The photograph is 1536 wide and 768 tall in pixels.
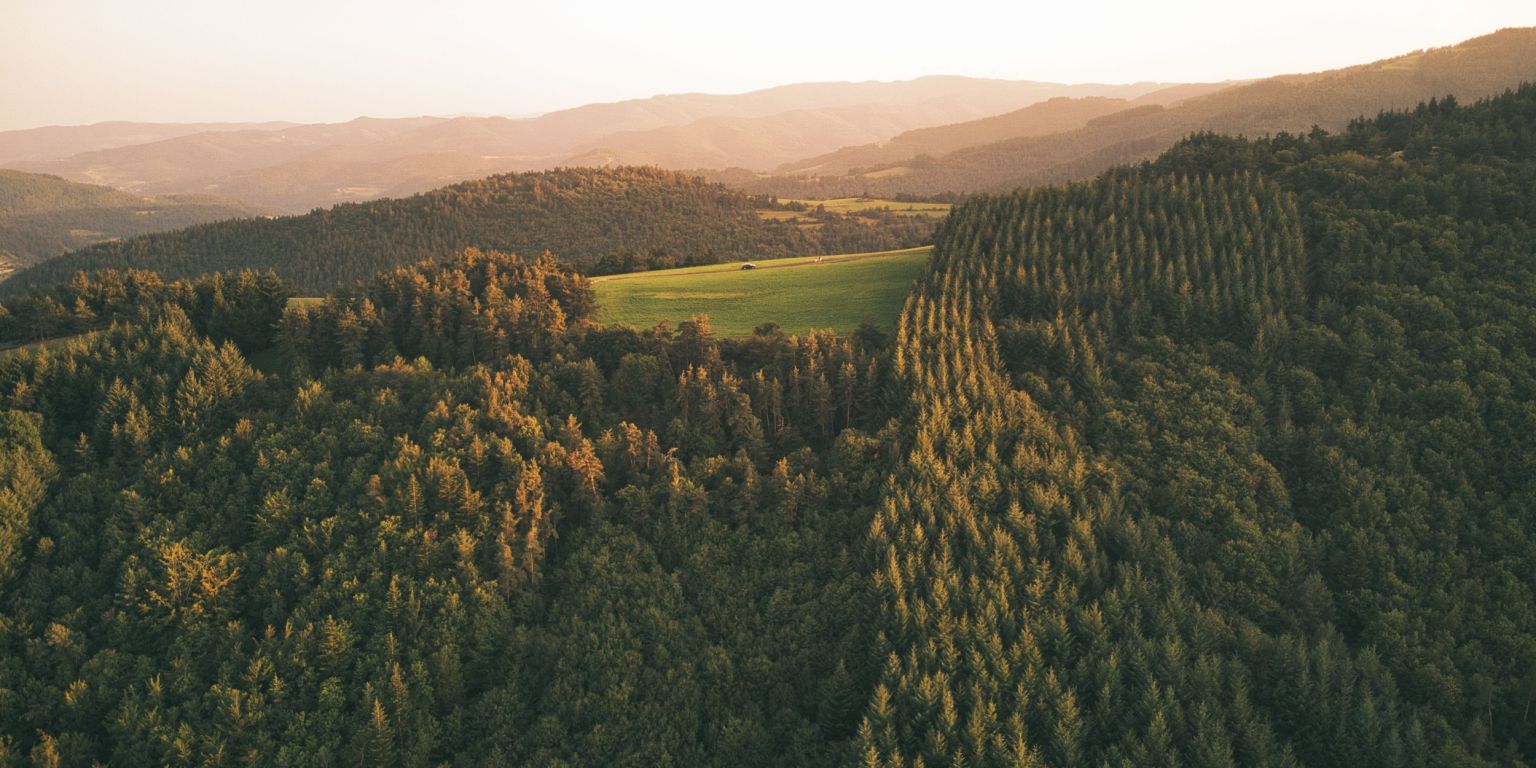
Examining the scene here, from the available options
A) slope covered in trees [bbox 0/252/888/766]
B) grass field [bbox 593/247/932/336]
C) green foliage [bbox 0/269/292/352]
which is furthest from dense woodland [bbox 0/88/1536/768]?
grass field [bbox 593/247/932/336]

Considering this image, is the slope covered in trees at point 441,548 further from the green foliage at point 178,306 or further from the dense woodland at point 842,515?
the green foliage at point 178,306

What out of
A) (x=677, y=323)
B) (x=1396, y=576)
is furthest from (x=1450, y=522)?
(x=677, y=323)

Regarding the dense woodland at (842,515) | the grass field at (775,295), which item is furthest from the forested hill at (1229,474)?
the grass field at (775,295)

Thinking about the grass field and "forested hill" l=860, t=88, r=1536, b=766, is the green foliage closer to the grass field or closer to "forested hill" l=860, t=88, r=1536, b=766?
the grass field

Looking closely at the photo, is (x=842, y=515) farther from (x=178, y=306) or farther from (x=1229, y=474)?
(x=178, y=306)

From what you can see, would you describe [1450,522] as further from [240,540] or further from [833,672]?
[240,540]

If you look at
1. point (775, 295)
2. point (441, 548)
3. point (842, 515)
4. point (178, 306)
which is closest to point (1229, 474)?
point (842, 515)

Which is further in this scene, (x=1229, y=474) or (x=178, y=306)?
(x=178, y=306)
